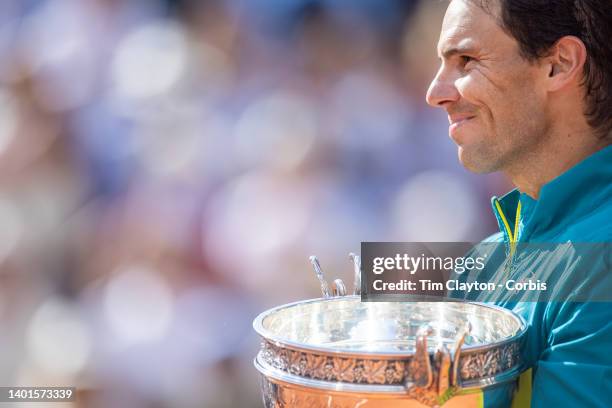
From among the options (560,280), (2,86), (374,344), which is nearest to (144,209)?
(2,86)

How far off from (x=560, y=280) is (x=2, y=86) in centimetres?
139

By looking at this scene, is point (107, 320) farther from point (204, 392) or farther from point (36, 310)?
point (204, 392)

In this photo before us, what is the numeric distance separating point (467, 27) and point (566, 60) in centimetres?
13

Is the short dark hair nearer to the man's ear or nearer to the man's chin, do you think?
the man's ear

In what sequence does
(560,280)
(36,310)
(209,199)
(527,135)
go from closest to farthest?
(560,280) → (527,135) → (36,310) → (209,199)

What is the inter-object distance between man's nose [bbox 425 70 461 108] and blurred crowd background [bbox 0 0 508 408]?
0.85 metres

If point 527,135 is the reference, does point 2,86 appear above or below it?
above

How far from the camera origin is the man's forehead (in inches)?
33.1

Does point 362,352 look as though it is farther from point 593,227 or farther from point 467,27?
point 467,27

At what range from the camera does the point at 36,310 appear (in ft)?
5.20

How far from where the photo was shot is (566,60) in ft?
2.79

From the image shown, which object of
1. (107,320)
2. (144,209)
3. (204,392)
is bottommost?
(204,392)

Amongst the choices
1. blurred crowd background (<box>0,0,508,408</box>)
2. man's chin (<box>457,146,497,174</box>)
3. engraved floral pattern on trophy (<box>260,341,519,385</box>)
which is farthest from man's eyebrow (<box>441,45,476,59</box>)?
blurred crowd background (<box>0,0,508,408</box>)

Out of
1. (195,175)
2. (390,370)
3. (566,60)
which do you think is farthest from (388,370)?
(195,175)
